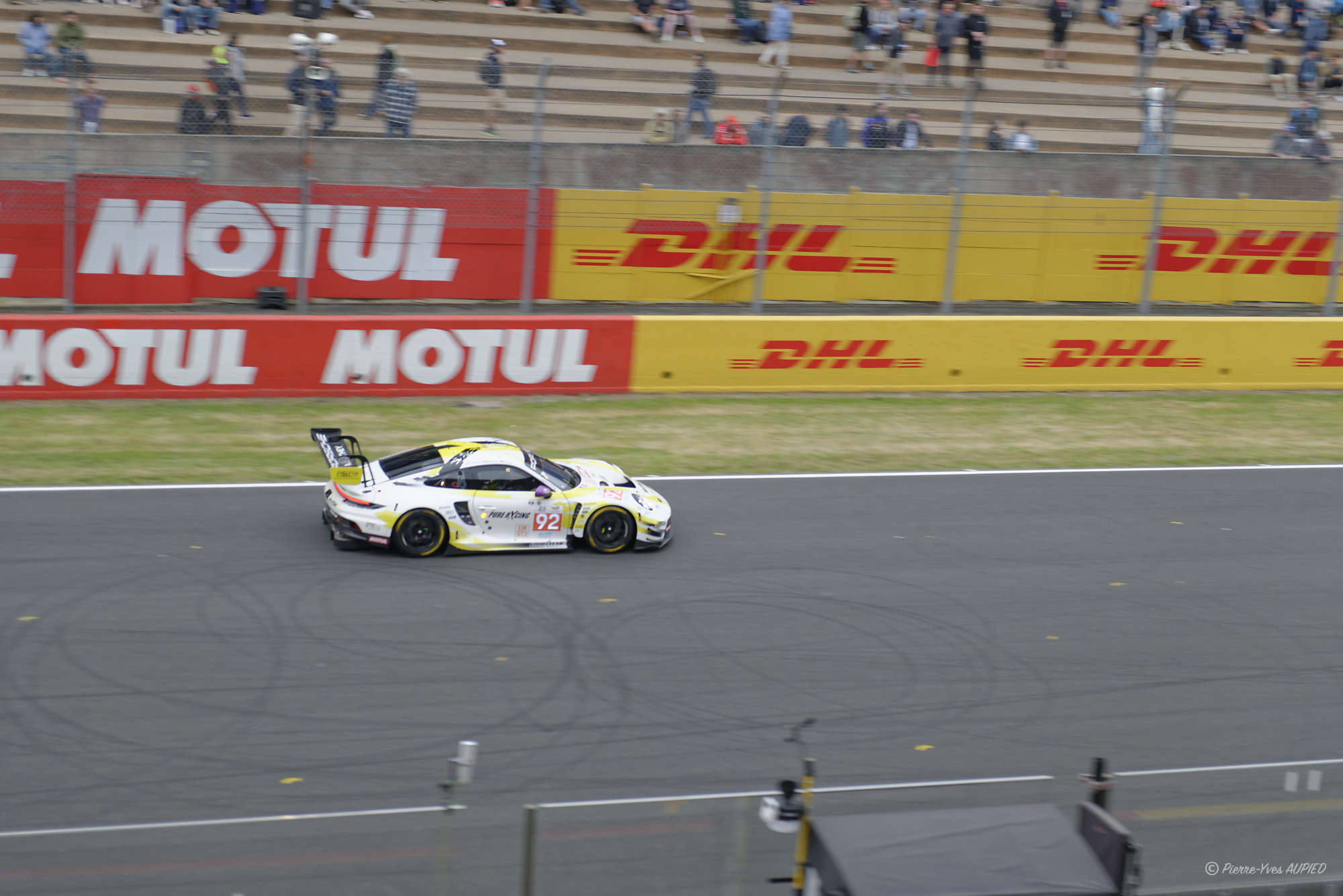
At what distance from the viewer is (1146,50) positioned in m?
26.3

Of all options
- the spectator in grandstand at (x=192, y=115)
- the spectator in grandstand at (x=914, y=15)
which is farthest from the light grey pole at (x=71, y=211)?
the spectator in grandstand at (x=914, y=15)

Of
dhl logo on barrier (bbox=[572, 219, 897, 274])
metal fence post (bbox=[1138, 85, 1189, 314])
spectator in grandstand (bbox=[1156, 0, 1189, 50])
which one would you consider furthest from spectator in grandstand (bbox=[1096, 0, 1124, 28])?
dhl logo on barrier (bbox=[572, 219, 897, 274])

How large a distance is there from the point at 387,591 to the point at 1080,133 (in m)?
13.8

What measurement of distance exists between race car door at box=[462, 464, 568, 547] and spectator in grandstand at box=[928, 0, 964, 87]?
15007 mm

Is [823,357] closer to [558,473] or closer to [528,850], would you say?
[558,473]

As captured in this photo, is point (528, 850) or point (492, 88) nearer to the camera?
point (528, 850)

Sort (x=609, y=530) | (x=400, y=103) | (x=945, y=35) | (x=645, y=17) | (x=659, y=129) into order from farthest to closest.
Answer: (x=645, y=17) < (x=945, y=35) < (x=659, y=129) < (x=400, y=103) < (x=609, y=530)

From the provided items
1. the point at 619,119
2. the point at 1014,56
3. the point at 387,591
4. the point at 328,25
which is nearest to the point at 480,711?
the point at 387,591

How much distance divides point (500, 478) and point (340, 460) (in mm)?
1365

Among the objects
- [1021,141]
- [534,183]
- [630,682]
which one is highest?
[1021,141]

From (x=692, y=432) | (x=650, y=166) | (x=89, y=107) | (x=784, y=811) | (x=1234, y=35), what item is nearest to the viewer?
(x=784, y=811)

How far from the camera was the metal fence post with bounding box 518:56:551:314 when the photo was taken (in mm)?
18000

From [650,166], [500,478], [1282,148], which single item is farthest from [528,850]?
[1282,148]

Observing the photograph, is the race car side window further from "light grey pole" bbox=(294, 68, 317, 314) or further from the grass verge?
"light grey pole" bbox=(294, 68, 317, 314)
